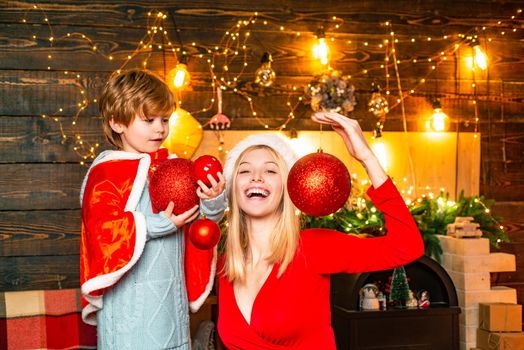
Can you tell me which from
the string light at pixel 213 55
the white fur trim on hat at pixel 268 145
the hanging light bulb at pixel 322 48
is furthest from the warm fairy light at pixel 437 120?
the white fur trim on hat at pixel 268 145

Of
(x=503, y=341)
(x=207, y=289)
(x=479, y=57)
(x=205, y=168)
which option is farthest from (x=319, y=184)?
(x=479, y=57)

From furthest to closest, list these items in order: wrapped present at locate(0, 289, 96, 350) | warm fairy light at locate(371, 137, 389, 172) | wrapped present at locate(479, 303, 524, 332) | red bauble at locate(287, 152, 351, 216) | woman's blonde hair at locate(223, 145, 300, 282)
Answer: warm fairy light at locate(371, 137, 389, 172) → wrapped present at locate(479, 303, 524, 332) → wrapped present at locate(0, 289, 96, 350) → woman's blonde hair at locate(223, 145, 300, 282) → red bauble at locate(287, 152, 351, 216)

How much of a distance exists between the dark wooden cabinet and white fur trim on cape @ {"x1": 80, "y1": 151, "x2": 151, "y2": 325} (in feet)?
4.17

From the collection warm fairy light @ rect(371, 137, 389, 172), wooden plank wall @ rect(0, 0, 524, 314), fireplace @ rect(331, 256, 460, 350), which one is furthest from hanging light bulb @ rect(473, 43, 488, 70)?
fireplace @ rect(331, 256, 460, 350)

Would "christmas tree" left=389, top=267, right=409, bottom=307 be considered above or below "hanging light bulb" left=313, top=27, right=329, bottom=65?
below

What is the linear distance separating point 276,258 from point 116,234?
0.46 m

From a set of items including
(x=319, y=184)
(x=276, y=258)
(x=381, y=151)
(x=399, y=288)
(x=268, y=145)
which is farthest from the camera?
(x=381, y=151)

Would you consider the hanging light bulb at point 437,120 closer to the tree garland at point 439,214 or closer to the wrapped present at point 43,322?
the tree garland at point 439,214

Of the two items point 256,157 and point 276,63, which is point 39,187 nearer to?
point 276,63

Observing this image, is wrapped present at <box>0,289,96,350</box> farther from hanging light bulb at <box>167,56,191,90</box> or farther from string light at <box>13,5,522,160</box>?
hanging light bulb at <box>167,56,191,90</box>

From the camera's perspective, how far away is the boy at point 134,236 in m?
1.90

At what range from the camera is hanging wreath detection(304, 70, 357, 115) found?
11.7 feet

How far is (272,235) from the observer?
6.24ft

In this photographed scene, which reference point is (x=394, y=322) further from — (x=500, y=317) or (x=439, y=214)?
(x=439, y=214)
